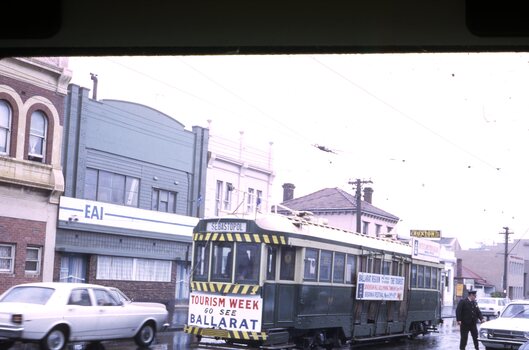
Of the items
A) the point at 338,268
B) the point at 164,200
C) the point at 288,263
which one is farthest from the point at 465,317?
the point at 164,200

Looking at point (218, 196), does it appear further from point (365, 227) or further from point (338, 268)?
point (338, 268)

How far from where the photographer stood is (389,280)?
68.2ft

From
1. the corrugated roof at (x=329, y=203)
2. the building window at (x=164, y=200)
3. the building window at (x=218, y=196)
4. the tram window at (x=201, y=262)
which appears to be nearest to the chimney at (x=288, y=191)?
the corrugated roof at (x=329, y=203)

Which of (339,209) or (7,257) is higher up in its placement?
(339,209)

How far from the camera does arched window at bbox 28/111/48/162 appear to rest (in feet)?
80.9

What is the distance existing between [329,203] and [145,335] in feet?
102

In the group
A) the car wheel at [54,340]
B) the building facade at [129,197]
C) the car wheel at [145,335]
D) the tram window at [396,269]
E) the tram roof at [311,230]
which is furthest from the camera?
the building facade at [129,197]

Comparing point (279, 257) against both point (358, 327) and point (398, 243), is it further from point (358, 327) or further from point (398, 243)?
point (398, 243)

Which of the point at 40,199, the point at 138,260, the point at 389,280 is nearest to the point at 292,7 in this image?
the point at 389,280

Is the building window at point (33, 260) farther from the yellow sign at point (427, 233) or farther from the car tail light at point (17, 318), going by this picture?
the yellow sign at point (427, 233)

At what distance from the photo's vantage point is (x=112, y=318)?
15.8m

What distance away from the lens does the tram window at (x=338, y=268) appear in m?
17.6

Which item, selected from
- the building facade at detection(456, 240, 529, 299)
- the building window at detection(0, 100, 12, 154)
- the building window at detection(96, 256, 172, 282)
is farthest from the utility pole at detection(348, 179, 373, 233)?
the building facade at detection(456, 240, 529, 299)

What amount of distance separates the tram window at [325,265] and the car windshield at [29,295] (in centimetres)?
622
